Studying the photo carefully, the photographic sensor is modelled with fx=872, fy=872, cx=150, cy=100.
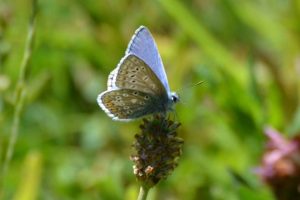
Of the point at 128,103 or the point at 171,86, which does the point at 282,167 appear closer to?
the point at 128,103

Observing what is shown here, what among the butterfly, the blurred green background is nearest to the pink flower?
the blurred green background

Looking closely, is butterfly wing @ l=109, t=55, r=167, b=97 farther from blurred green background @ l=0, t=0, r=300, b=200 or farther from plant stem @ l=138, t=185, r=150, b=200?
blurred green background @ l=0, t=0, r=300, b=200

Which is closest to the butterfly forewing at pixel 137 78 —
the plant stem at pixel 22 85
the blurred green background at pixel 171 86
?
the plant stem at pixel 22 85

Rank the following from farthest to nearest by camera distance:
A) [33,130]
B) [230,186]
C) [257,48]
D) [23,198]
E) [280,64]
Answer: [257,48]
[280,64]
[33,130]
[230,186]
[23,198]

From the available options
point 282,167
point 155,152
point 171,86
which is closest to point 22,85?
point 155,152

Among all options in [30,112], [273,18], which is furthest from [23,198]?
[273,18]

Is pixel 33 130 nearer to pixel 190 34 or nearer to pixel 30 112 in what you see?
pixel 30 112
